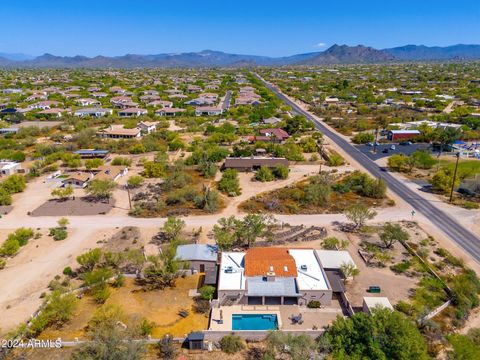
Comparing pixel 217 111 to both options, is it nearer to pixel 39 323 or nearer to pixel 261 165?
pixel 261 165

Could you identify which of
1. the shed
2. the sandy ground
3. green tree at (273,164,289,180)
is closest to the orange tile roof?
the shed

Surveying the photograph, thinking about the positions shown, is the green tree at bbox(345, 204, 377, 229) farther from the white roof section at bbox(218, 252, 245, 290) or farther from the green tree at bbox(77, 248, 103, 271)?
the green tree at bbox(77, 248, 103, 271)

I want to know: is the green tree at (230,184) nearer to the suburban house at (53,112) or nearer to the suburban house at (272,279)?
the suburban house at (272,279)

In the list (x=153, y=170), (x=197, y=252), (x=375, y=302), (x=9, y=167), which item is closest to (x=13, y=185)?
(x=9, y=167)

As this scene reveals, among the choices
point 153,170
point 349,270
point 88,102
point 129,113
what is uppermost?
point 88,102

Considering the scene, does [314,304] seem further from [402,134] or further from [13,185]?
[402,134]

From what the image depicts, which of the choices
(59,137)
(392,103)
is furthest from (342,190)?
(392,103)

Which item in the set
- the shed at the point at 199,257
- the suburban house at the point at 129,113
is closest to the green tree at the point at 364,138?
the shed at the point at 199,257
